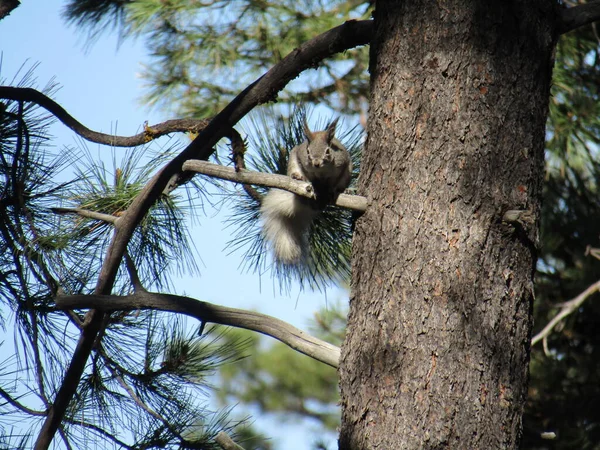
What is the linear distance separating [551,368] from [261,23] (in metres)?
2.68

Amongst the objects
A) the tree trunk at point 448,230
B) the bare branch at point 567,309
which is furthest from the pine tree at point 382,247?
the bare branch at point 567,309

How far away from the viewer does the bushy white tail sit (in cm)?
251

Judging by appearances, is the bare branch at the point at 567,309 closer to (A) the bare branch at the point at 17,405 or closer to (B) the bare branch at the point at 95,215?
(B) the bare branch at the point at 95,215

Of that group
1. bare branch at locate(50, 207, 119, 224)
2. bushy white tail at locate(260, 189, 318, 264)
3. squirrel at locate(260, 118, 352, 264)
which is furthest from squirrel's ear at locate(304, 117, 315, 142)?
bare branch at locate(50, 207, 119, 224)

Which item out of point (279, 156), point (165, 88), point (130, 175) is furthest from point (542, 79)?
point (165, 88)

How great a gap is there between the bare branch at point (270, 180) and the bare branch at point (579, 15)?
64 cm

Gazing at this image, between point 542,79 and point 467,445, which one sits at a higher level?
point 542,79

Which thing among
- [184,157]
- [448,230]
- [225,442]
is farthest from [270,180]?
[225,442]

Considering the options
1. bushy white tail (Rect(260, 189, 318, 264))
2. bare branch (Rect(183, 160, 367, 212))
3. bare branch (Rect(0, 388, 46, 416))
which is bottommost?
bare branch (Rect(0, 388, 46, 416))

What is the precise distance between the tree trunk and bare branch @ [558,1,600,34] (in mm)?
61

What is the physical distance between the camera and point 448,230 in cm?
148

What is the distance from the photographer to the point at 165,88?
475 cm

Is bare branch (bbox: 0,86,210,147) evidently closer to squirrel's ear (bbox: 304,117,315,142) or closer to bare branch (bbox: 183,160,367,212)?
bare branch (bbox: 183,160,367,212)

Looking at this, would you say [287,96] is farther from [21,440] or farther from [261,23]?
[21,440]
